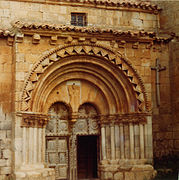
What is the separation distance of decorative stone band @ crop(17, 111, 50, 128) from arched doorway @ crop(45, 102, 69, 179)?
2.42 feet

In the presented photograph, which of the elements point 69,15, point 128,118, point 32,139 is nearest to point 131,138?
point 128,118

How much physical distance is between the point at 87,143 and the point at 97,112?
1.77 meters

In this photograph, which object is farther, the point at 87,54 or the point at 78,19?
the point at 78,19

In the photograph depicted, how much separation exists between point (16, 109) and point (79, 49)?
2853 mm

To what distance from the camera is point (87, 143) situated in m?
13.9

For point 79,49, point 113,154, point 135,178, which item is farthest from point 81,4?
point 135,178

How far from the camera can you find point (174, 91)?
1314 cm

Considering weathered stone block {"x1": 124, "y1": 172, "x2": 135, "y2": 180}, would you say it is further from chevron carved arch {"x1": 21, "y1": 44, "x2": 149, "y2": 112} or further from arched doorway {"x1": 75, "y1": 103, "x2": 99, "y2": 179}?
chevron carved arch {"x1": 21, "y1": 44, "x2": 149, "y2": 112}

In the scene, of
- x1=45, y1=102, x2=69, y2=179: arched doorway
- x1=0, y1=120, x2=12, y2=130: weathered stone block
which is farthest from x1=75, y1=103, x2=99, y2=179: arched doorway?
x1=0, y1=120, x2=12, y2=130: weathered stone block

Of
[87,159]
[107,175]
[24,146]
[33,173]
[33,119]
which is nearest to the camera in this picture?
[33,173]

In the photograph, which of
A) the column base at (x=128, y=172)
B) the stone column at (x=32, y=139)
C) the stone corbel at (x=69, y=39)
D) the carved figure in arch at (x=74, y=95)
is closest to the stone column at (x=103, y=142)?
the column base at (x=128, y=172)

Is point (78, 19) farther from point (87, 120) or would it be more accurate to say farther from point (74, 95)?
point (87, 120)

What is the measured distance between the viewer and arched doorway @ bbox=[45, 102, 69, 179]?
39.4ft

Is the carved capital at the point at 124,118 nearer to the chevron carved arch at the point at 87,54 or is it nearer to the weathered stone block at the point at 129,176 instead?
the chevron carved arch at the point at 87,54
